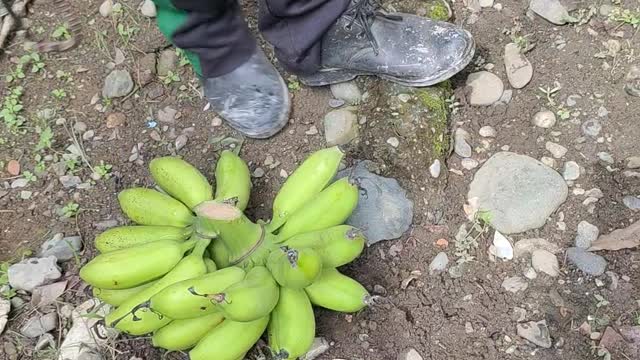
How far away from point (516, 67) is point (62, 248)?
1641mm

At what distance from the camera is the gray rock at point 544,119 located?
2.44 meters

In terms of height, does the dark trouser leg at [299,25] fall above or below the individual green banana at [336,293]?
above

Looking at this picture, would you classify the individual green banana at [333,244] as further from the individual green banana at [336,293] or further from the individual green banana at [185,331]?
the individual green banana at [185,331]

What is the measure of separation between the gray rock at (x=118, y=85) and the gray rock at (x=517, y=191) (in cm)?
128

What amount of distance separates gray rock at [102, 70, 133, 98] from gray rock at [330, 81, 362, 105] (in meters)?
0.74

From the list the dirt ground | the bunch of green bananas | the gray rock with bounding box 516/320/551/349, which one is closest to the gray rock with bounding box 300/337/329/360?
the dirt ground

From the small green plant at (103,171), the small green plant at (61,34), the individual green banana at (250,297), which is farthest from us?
the small green plant at (61,34)

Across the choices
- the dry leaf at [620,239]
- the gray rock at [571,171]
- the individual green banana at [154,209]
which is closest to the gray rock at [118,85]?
the individual green banana at [154,209]

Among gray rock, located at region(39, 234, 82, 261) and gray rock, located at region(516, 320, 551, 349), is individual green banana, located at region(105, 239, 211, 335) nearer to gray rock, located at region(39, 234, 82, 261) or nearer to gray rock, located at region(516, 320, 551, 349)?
gray rock, located at region(39, 234, 82, 261)

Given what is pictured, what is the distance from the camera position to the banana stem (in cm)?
169

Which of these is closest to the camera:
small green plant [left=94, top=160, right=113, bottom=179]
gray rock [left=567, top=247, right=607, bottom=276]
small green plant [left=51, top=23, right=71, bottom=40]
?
gray rock [left=567, top=247, right=607, bottom=276]

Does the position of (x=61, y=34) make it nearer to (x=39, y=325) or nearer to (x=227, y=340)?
(x=39, y=325)

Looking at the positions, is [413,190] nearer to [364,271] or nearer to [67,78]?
[364,271]

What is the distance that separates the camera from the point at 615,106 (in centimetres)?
244
